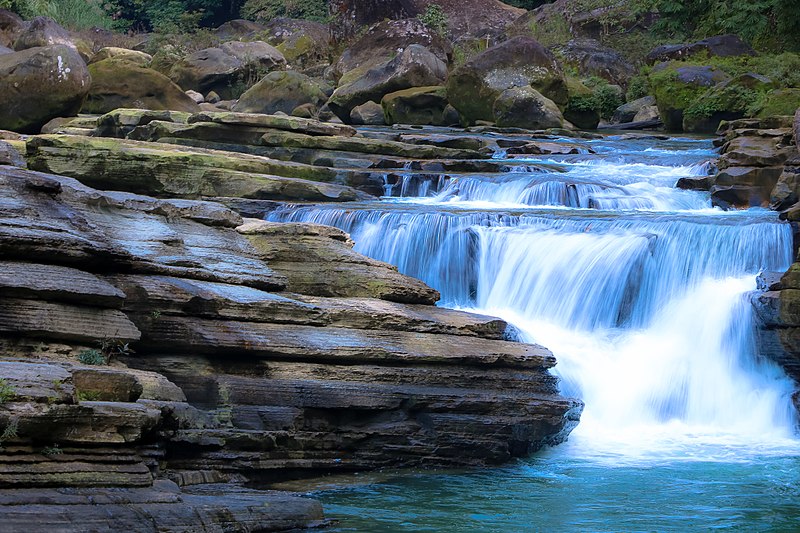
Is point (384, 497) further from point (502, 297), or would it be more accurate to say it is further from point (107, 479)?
point (502, 297)

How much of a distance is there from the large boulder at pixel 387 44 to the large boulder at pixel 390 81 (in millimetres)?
4113

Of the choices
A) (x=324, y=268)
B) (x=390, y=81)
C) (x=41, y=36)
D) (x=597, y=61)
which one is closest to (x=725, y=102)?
(x=390, y=81)

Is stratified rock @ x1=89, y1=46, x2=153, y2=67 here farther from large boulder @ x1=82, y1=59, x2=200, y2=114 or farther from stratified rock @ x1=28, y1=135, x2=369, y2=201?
stratified rock @ x1=28, y1=135, x2=369, y2=201

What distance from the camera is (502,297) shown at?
1359cm

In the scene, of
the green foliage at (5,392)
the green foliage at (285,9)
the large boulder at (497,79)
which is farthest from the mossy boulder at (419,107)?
the green foliage at (5,392)

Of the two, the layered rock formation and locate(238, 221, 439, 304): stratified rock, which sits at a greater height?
locate(238, 221, 439, 304): stratified rock

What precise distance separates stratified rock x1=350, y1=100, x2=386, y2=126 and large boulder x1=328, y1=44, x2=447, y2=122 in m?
0.39

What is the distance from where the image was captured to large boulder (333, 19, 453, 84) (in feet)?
117

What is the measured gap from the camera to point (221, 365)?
31.2 feet

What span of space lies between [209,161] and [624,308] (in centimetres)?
689

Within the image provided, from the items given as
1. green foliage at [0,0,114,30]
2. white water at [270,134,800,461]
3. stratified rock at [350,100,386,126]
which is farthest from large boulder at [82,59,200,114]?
green foliage at [0,0,114,30]

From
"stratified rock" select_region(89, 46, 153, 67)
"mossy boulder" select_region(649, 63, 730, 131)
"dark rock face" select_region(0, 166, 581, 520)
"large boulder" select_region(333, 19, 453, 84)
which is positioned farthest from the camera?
"stratified rock" select_region(89, 46, 153, 67)

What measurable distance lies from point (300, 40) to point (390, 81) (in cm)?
1377

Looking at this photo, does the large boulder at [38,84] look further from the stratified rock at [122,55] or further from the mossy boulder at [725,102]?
the mossy boulder at [725,102]
